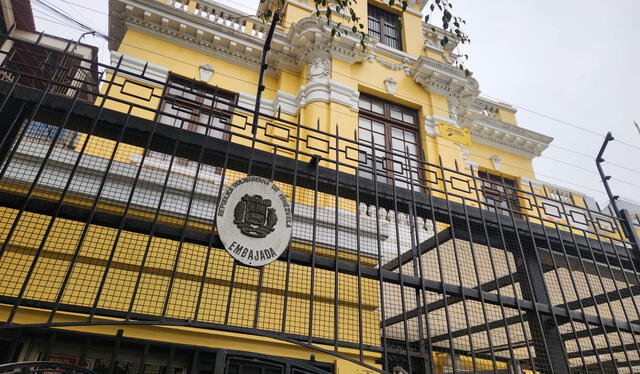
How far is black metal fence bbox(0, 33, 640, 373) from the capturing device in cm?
358

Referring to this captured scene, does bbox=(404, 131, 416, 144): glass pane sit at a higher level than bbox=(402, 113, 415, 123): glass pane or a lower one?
lower

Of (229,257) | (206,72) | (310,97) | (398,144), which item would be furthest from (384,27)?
(229,257)

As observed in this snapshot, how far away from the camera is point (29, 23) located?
1462 centimetres

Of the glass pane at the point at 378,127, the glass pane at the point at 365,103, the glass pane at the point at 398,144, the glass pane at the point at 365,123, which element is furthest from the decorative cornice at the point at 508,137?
the glass pane at the point at 365,123

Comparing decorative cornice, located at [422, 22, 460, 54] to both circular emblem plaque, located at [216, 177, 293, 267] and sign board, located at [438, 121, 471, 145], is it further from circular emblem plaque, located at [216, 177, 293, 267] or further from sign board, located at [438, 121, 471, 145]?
circular emblem plaque, located at [216, 177, 293, 267]

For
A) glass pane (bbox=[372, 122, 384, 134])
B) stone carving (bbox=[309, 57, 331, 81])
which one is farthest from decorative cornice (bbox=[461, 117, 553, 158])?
stone carving (bbox=[309, 57, 331, 81])

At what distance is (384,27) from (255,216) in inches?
411

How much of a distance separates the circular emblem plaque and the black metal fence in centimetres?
21

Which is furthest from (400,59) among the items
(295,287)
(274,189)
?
(274,189)

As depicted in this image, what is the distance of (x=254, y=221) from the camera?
3.54 metres

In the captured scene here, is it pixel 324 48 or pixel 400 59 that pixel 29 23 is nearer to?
pixel 324 48

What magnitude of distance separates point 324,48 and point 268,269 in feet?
21.1

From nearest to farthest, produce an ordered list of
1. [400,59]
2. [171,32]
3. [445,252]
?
[445,252], [171,32], [400,59]

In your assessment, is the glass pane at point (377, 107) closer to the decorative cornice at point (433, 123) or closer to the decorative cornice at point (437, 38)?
the decorative cornice at point (433, 123)
